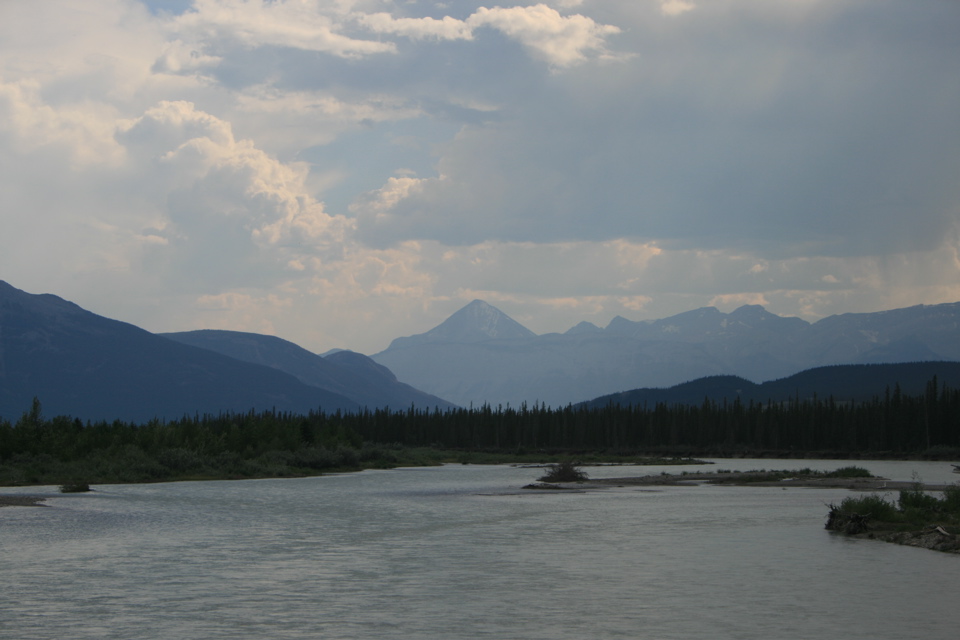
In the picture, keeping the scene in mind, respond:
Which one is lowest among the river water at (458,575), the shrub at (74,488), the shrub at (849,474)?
the shrub at (74,488)

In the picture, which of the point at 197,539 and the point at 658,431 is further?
the point at 658,431

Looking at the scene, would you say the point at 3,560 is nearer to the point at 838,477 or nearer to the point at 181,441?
the point at 838,477

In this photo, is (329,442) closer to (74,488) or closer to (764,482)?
(74,488)

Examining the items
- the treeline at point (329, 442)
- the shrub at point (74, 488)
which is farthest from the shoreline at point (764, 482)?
the shrub at point (74, 488)

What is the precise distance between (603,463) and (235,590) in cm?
11742

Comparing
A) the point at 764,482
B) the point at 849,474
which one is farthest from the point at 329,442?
the point at 849,474

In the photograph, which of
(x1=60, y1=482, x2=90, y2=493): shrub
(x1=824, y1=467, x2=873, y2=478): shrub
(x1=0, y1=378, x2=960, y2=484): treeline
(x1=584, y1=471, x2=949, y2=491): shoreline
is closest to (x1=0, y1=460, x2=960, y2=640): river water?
(x1=60, y1=482, x2=90, y2=493): shrub

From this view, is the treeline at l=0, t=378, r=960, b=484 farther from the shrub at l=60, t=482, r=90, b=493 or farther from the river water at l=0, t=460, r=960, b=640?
the river water at l=0, t=460, r=960, b=640

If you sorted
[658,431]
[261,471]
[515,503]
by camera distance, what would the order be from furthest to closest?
[658,431]
[261,471]
[515,503]

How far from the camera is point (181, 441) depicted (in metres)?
107

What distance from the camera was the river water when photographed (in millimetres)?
22812

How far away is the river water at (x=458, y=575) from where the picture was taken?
22.8m

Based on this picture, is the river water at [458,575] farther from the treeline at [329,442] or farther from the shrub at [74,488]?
the treeline at [329,442]

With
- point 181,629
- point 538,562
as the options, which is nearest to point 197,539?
point 538,562
